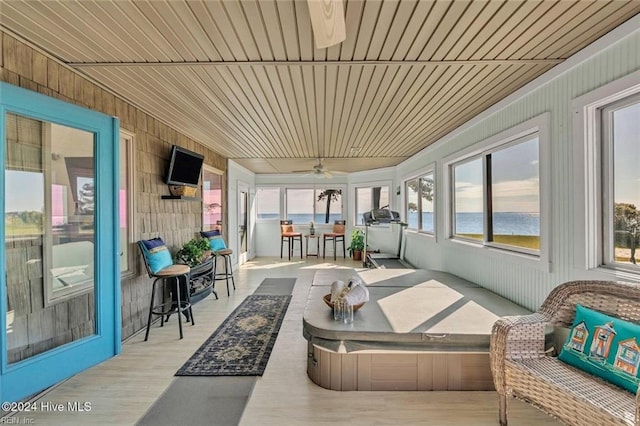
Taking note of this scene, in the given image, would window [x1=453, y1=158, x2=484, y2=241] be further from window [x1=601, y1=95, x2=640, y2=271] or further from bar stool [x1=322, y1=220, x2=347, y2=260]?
bar stool [x1=322, y1=220, x2=347, y2=260]

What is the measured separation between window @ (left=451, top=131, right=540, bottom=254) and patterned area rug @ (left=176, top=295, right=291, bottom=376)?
2.98 metres

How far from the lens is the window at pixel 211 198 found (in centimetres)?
571

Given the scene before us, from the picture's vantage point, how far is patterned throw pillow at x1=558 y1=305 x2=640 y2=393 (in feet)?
5.50

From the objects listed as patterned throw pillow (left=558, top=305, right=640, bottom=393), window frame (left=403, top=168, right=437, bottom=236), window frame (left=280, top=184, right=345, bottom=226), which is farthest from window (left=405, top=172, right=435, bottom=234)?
patterned throw pillow (left=558, top=305, right=640, bottom=393)

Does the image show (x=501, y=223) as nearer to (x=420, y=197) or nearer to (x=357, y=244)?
(x=420, y=197)

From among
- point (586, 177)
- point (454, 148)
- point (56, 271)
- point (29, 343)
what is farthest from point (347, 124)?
point (29, 343)


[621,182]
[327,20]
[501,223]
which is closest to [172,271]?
[327,20]

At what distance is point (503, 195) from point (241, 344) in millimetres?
3554

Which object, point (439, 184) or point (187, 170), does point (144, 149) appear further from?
point (439, 184)

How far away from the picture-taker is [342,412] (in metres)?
2.12

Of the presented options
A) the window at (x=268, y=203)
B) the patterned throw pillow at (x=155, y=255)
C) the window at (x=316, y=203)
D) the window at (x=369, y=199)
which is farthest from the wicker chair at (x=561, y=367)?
the window at (x=268, y=203)

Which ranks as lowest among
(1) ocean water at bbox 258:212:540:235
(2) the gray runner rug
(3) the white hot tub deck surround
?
(2) the gray runner rug

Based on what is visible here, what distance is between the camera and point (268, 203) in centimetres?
975

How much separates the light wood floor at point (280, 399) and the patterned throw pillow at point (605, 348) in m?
0.56
